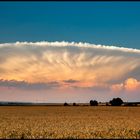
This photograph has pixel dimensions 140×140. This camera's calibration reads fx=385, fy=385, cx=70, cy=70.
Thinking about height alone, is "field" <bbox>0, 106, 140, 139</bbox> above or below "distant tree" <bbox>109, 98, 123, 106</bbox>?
below

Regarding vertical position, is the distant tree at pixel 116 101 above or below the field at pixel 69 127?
above

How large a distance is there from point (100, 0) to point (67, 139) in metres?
8.40

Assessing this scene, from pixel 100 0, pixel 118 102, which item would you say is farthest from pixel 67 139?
pixel 118 102

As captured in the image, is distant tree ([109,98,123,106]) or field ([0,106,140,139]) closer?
field ([0,106,140,139])

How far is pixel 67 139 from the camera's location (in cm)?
2092

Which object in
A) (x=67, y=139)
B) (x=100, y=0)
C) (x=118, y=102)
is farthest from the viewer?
(x=118, y=102)

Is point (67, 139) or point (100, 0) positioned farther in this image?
point (67, 139)

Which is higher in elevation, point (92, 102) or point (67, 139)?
point (92, 102)

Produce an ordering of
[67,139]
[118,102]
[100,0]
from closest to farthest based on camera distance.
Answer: [100,0], [67,139], [118,102]

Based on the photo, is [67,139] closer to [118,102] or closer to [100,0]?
[100,0]

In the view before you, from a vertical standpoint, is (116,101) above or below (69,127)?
above

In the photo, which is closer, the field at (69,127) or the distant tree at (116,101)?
the field at (69,127)

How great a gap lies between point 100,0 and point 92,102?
167 metres

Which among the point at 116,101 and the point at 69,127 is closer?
the point at 69,127
